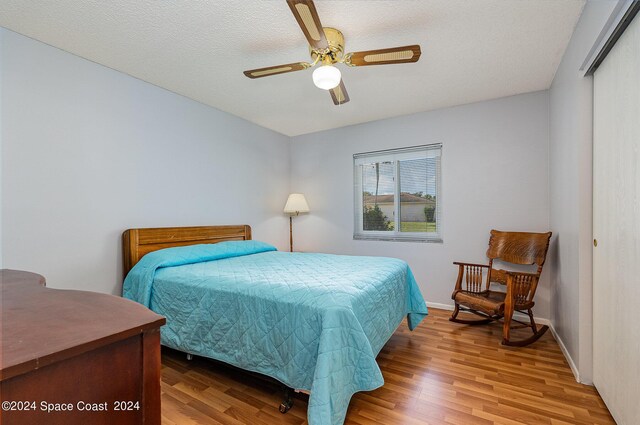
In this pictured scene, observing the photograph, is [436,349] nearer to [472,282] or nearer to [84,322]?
[472,282]

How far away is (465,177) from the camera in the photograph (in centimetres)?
334

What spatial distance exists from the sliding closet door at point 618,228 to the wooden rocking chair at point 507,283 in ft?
2.15

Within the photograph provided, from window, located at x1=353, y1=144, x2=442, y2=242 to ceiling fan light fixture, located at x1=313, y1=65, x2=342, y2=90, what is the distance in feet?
6.73

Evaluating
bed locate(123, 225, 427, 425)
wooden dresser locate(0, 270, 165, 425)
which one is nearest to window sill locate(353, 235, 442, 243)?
bed locate(123, 225, 427, 425)

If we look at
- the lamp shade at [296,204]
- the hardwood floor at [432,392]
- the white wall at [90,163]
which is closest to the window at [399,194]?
the lamp shade at [296,204]

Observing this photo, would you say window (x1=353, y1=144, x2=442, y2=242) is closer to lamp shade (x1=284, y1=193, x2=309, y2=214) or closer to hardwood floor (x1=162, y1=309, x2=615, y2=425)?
lamp shade (x1=284, y1=193, x2=309, y2=214)

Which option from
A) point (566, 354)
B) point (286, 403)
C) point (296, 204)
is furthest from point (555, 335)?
point (296, 204)

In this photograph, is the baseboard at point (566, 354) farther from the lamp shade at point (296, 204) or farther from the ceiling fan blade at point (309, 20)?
the lamp shade at point (296, 204)

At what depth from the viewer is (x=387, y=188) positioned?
3871 mm

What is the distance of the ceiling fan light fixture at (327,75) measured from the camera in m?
1.84

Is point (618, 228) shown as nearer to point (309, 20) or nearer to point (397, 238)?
point (309, 20)

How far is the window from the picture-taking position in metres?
3.56

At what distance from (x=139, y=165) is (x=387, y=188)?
286 centimetres

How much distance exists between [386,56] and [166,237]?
246 cm
